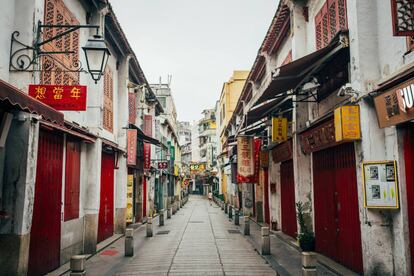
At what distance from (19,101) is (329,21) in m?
8.89

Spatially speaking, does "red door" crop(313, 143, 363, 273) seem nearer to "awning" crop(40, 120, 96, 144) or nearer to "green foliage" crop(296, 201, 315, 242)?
"green foliage" crop(296, 201, 315, 242)

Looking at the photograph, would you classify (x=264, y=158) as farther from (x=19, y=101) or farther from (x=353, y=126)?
(x=19, y=101)

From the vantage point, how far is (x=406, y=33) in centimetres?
643

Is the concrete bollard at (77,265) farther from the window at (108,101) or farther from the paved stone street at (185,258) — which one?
the window at (108,101)

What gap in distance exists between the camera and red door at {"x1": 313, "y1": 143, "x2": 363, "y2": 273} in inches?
410

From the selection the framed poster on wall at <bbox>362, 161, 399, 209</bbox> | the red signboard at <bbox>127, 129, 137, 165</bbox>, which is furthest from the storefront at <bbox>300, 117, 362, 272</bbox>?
the red signboard at <bbox>127, 129, 137, 165</bbox>

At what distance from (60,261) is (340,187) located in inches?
326

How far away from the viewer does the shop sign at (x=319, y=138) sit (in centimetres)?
1121

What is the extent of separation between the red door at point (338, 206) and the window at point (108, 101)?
8.83 metres

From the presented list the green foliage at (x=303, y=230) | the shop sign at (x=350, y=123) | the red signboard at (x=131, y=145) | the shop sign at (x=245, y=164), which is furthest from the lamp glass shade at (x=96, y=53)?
the shop sign at (x=245, y=164)

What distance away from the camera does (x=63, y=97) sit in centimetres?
944

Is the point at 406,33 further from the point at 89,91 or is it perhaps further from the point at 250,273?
the point at 89,91

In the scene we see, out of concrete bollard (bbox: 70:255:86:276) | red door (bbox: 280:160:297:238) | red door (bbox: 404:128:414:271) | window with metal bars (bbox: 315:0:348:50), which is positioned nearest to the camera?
concrete bollard (bbox: 70:255:86:276)

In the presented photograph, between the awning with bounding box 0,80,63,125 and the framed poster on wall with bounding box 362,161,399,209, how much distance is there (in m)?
6.90
